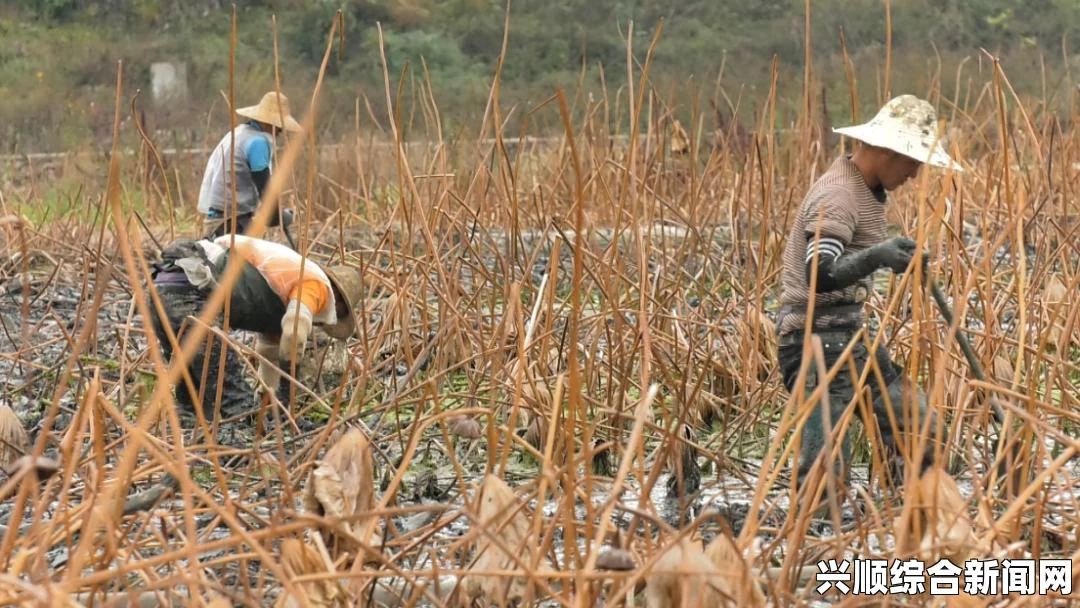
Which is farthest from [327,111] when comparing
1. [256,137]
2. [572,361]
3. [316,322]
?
[572,361]

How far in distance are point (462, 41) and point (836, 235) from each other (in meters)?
17.3

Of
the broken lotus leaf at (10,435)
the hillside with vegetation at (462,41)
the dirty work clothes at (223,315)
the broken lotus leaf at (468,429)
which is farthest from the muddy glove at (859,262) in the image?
the hillside with vegetation at (462,41)

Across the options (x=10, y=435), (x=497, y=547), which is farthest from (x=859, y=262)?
(x=10, y=435)

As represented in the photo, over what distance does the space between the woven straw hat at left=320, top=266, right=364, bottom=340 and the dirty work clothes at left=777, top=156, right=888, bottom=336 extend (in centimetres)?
96

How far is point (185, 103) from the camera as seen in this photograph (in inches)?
575

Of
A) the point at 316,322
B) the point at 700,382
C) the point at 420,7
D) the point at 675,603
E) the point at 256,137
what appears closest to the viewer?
the point at 675,603

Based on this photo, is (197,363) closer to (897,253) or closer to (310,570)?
(897,253)

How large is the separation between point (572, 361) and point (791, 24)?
1747 centimetres

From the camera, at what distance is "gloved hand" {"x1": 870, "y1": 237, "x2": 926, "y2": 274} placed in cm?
237

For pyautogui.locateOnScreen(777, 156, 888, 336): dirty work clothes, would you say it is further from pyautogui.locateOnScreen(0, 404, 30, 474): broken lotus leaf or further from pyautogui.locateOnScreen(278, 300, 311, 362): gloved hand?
pyautogui.locateOnScreen(0, 404, 30, 474): broken lotus leaf

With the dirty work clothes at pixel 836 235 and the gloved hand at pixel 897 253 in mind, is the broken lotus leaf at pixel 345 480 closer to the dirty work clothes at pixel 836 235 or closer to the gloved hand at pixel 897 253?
the gloved hand at pixel 897 253

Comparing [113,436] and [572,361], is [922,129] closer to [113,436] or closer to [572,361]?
[572,361]

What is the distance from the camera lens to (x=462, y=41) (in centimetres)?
1952

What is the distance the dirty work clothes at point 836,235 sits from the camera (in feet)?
8.63
